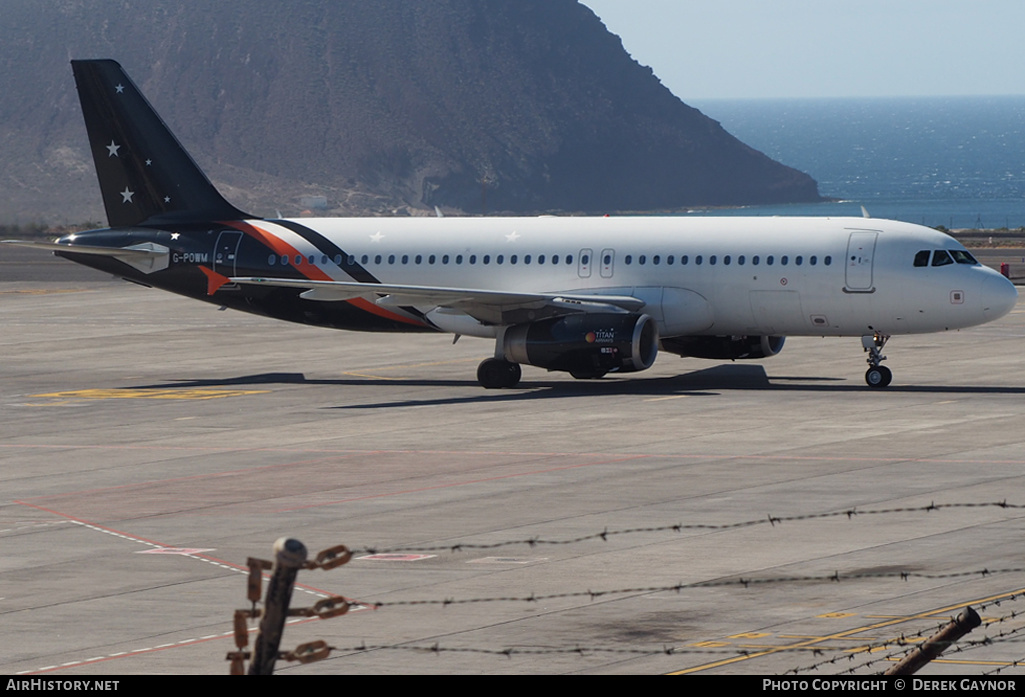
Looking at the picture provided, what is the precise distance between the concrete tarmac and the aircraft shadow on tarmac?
188 millimetres

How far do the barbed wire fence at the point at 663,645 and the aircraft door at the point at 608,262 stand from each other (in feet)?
70.2

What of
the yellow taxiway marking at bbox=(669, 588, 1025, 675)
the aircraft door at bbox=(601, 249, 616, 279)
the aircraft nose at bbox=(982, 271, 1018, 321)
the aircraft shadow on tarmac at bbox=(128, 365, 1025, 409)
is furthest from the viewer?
the aircraft door at bbox=(601, 249, 616, 279)

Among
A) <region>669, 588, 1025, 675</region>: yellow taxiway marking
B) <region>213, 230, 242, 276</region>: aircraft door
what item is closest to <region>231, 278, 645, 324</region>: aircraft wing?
<region>213, 230, 242, 276</region>: aircraft door

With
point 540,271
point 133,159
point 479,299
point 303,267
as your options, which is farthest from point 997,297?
point 133,159

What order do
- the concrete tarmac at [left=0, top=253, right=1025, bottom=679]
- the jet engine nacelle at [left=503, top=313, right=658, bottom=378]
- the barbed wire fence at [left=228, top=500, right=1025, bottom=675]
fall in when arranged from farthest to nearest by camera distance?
the jet engine nacelle at [left=503, top=313, right=658, bottom=378]
the concrete tarmac at [left=0, top=253, right=1025, bottom=679]
the barbed wire fence at [left=228, top=500, right=1025, bottom=675]

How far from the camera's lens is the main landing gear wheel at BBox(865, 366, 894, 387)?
43.1 m

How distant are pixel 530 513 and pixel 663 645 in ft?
28.7

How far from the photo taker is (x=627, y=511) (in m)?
26.3

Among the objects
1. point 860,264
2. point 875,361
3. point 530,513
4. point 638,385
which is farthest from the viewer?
point 638,385

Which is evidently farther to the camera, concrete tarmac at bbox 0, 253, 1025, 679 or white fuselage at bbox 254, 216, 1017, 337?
white fuselage at bbox 254, 216, 1017, 337

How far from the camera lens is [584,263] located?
46.2m

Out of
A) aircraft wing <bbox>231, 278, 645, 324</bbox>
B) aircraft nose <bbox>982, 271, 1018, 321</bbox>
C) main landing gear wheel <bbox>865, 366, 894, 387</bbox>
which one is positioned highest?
aircraft nose <bbox>982, 271, 1018, 321</bbox>

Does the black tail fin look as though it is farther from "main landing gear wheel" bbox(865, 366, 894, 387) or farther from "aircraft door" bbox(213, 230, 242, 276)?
"main landing gear wheel" bbox(865, 366, 894, 387)

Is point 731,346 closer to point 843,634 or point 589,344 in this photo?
point 589,344
